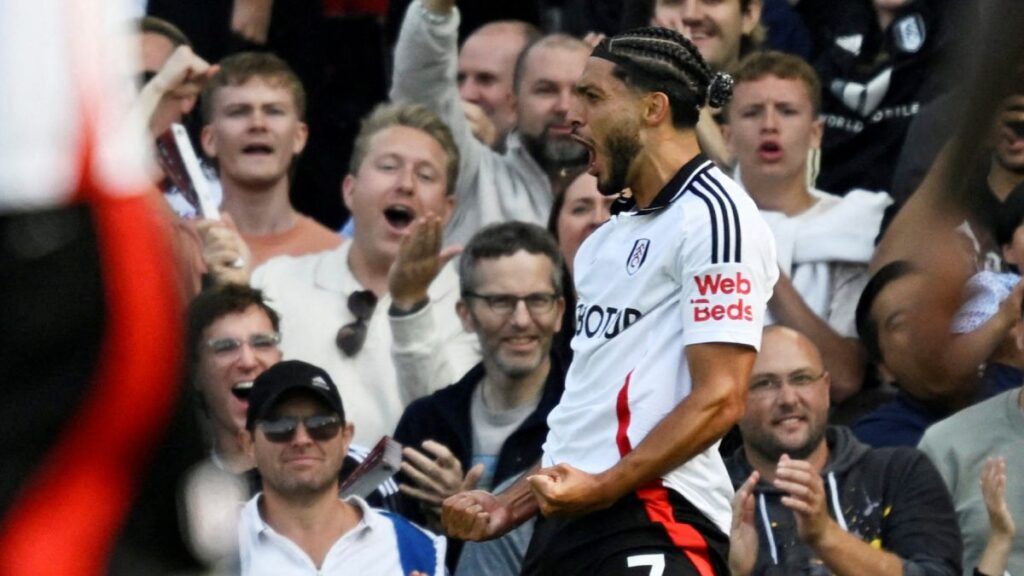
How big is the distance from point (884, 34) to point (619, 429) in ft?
14.6

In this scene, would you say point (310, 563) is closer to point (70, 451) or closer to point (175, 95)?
point (175, 95)

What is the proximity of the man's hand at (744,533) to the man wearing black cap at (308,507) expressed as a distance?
95 cm

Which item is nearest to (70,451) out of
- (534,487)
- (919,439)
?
(534,487)

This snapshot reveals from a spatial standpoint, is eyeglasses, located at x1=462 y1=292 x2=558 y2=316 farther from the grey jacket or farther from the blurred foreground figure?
the blurred foreground figure

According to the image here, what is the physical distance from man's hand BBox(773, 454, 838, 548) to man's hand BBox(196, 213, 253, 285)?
2.56m

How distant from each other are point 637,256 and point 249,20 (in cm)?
487

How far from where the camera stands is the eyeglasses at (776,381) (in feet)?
22.0

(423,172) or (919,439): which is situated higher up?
(423,172)

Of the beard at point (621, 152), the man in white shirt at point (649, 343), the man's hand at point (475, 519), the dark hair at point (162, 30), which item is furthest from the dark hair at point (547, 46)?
the man's hand at point (475, 519)

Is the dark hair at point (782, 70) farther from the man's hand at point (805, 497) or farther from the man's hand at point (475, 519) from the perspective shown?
the man's hand at point (475, 519)

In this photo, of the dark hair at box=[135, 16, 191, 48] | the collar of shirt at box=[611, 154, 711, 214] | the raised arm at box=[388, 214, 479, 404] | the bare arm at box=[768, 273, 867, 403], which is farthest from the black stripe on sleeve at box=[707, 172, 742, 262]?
the dark hair at box=[135, 16, 191, 48]

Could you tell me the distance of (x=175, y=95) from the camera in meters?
8.59

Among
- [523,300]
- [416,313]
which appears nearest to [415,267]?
[416,313]

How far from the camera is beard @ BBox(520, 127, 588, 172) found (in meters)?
8.57
